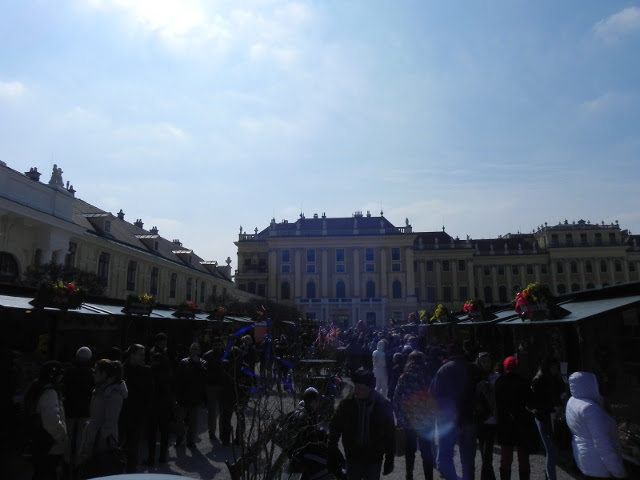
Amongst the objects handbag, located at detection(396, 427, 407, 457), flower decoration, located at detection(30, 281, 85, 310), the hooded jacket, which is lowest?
handbag, located at detection(396, 427, 407, 457)

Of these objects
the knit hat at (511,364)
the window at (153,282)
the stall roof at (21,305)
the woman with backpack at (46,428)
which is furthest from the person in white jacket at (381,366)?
the window at (153,282)

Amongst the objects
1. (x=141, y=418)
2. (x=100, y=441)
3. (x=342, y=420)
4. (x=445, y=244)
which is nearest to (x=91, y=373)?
(x=141, y=418)

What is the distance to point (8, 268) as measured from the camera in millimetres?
19109

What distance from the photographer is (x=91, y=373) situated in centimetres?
587

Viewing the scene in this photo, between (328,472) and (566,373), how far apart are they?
538cm

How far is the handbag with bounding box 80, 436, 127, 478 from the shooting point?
164 inches

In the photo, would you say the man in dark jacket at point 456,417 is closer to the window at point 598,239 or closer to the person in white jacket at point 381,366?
the person in white jacket at point 381,366

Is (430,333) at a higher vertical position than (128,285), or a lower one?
lower

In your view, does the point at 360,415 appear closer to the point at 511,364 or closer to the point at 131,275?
the point at 511,364

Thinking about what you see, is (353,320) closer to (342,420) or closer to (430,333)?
(430,333)

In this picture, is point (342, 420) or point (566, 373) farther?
point (566, 373)

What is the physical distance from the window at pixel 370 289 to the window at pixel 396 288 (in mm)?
2714

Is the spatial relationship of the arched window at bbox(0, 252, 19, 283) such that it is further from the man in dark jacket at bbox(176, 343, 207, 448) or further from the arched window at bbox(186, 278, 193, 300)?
the arched window at bbox(186, 278, 193, 300)

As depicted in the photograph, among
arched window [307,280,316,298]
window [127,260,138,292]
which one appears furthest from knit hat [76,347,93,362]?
arched window [307,280,316,298]
